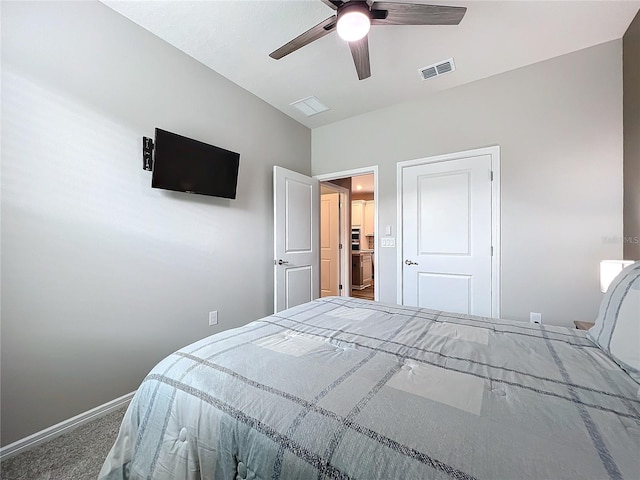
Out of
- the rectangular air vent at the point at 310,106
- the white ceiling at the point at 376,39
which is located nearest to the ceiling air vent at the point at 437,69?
the white ceiling at the point at 376,39

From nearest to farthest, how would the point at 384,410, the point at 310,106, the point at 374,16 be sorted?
the point at 384,410 → the point at 374,16 → the point at 310,106

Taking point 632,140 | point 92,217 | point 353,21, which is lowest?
point 92,217

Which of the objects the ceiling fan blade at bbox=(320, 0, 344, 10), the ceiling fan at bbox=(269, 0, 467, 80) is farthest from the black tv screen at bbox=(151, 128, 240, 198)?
the ceiling fan blade at bbox=(320, 0, 344, 10)

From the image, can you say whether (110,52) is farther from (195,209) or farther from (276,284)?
(276,284)

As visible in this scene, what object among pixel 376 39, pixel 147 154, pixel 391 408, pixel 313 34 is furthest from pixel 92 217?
pixel 376 39

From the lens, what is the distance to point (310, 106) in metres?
3.17

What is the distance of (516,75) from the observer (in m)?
2.51

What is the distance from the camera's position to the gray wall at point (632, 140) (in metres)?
1.90

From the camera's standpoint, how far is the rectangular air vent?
9.96 feet

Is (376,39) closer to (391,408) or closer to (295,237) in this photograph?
(295,237)

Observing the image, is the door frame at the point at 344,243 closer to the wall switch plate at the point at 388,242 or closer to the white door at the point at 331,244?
the white door at the point at 331,244

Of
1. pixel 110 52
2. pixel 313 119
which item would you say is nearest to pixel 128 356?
pixel 110 52

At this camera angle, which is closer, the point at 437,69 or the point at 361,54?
the point at 361,54

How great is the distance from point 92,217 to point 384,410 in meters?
2.06
